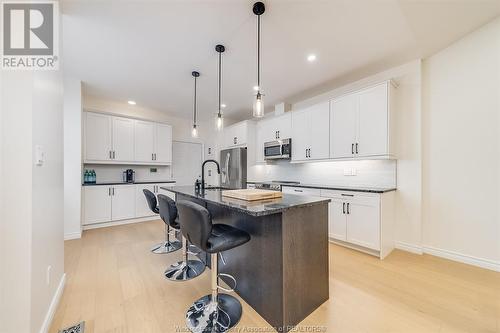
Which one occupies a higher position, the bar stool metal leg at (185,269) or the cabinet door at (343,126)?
the cabinet door at (343,126)

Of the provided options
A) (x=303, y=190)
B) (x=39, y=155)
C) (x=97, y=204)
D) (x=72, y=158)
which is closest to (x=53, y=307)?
(x=39, y=155)

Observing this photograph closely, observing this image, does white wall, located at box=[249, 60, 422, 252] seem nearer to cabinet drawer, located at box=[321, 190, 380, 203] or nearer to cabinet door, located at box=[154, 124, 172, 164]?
cabinet drawer, located at box=[321, 190, 380, 203]

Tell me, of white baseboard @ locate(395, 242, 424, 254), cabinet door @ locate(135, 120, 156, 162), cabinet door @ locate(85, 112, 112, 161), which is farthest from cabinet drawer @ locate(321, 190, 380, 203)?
cabinet door @ locate(85, 112, 112, 161)

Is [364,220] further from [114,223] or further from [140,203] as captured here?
[114,223]

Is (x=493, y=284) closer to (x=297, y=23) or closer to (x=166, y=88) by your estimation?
(x=297, y=23)

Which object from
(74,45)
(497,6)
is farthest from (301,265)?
(74,45)

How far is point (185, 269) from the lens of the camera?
2.33 metres

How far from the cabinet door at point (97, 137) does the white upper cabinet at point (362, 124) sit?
14.9 feet

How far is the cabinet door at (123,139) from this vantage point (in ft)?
14.6

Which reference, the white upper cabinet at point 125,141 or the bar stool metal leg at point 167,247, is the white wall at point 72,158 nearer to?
the white upper cabinet at point 125,141

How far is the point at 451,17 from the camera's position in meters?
2.11

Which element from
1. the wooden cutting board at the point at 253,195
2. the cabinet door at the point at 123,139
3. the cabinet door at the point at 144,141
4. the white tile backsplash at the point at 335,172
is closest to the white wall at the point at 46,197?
the wooden cutting board at the point at 253,195

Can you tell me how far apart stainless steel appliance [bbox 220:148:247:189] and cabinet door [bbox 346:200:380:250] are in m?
2.60

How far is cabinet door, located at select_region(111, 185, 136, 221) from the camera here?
4.30m
